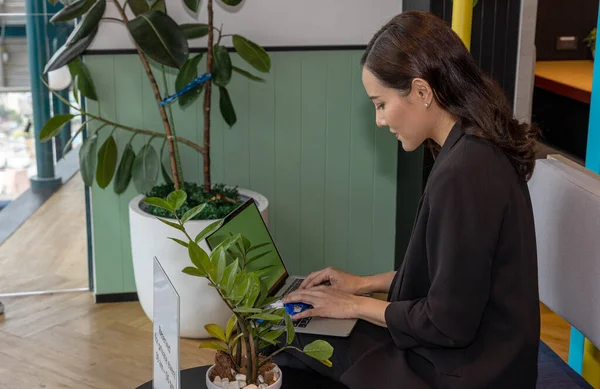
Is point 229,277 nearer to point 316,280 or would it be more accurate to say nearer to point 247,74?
point 316,280

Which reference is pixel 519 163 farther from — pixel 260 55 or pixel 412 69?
pixel 260 55

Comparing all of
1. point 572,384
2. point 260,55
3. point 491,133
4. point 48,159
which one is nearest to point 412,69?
point 491,133

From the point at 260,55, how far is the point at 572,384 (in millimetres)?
1621

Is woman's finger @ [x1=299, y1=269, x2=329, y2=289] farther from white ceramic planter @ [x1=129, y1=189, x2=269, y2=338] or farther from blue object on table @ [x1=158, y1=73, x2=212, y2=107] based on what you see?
blue object on table @ [x1=158, y1=73, x2=212, y2=107]

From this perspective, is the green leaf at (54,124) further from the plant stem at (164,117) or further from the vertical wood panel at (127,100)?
the plant stem at (164,117)

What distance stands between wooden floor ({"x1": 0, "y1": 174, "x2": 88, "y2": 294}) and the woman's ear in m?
2.10

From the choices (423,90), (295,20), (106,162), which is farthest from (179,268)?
(423,90)

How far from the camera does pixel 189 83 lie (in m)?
2.93

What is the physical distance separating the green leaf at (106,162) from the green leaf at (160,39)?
1.78ft

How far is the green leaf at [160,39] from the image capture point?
2.61m

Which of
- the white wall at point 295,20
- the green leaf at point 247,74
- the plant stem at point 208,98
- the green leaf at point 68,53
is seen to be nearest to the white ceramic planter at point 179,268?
the plant stem at point 208,98

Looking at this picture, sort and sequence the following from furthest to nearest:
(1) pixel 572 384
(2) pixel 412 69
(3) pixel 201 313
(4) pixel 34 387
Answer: (3) pixel 201 313 < (4) pixel 34 387 < (1) pixel 572 384 < (2) pixel 412 69

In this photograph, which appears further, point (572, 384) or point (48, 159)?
point (48, 159)

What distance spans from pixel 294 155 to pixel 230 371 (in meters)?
1.85
